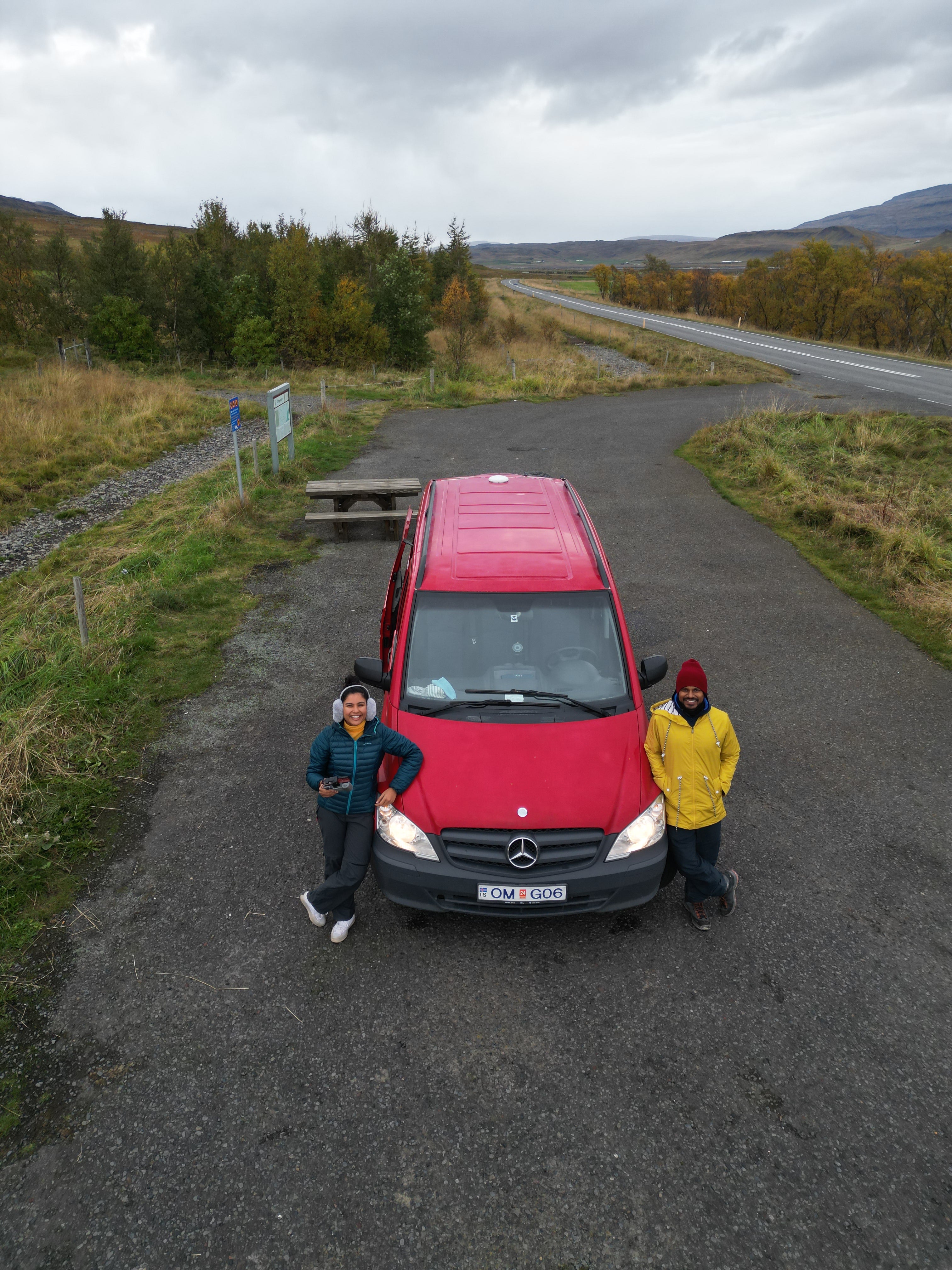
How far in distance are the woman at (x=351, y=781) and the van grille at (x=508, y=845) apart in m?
0.48

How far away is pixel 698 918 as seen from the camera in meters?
4.56

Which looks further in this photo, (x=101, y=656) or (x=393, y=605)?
(x=101, y=656)

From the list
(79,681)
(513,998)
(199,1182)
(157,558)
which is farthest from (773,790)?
(157,558)

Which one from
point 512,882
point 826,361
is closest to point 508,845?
point 512,882

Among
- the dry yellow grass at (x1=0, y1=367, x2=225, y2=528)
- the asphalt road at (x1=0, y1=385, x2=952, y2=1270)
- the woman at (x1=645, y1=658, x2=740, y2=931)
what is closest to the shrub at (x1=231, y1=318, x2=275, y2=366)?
the dry yellow grass at (x1=0, y1=367, x2=225, y2=528)

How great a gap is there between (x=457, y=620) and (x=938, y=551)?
858cm

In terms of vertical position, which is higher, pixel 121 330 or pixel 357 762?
pixel 121 330

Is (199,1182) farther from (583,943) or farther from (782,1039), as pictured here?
(782,1039)

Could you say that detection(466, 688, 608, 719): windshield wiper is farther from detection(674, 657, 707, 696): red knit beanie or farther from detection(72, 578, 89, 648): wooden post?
detection(72, 578, 89, 648): wooden post

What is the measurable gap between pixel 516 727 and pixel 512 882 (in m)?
0.98

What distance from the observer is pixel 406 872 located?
4.12 meters

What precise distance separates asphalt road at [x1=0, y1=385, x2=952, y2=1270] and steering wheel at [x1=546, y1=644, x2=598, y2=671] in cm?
167

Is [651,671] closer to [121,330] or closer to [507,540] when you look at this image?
[507,540]

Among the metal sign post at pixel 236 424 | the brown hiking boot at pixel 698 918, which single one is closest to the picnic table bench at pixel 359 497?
the metal sign post at pixel 236 424
